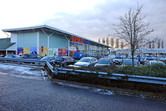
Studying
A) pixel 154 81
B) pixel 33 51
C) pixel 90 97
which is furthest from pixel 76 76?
pixel 33 51

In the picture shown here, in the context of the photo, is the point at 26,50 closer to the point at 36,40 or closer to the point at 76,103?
the point at 36,40

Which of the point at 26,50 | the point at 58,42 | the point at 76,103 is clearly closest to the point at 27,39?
the point at 26,50

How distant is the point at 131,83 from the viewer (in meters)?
6.49

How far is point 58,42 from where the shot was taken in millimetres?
42906

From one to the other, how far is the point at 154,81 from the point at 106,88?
2.34 metres

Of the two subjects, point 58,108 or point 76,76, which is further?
point 76,76

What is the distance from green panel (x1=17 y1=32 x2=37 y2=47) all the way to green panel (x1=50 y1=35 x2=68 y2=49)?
17.8 feet

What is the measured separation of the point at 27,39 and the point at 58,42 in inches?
389

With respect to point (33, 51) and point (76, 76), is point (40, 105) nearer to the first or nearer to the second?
point (76, 76)

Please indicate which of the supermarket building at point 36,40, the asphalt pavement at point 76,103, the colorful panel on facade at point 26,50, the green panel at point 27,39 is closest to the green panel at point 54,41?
the supermarket building at point 36,40

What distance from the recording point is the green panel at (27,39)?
36.2 meters

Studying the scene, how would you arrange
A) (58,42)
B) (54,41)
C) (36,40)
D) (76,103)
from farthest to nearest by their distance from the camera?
1. (58,42)
2. (54,41)
3. (36,40)
4. (76,103)

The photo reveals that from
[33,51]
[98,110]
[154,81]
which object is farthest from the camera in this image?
[33,51]

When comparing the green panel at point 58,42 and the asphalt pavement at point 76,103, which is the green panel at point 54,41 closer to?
the green panel at point 58,42
